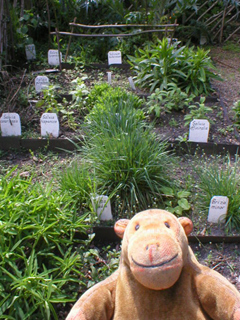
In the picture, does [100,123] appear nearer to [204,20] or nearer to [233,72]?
[233,72]

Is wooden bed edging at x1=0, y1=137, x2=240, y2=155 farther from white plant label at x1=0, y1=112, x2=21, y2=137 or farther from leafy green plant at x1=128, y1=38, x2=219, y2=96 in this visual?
leafy green plant at x1=128, y1=38, x2=219, y2=96

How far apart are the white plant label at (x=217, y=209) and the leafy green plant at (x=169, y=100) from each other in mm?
1604

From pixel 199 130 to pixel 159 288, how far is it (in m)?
2.28

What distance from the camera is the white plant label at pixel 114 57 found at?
16.9 feet

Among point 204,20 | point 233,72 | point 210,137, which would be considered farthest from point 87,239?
point 204,20

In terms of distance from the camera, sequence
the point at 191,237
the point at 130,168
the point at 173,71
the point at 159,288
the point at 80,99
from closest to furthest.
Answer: the point at 159,288
the point at 191,237
the point at 130,168
the point at 80,99
the point at 173,71

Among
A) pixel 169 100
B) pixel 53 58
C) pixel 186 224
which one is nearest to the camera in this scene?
pixel 186 224

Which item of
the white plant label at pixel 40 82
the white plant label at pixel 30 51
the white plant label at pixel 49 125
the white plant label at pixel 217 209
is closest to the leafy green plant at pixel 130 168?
the white plant label at pixel 217 209

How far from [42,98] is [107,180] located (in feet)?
5.96

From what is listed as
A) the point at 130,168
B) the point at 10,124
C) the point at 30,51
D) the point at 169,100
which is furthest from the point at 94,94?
the point at 30,51

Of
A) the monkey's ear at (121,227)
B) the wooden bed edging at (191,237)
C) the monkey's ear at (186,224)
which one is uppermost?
the monkey's ear at (186,224)

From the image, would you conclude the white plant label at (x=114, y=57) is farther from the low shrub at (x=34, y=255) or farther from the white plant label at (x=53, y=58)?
the low shrub at (x=34, y=255)

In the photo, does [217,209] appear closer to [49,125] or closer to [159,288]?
[159,288]

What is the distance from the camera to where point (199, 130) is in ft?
11.7
